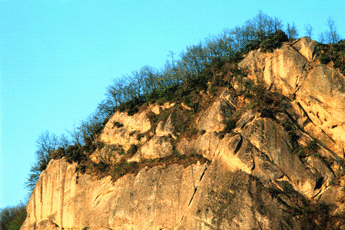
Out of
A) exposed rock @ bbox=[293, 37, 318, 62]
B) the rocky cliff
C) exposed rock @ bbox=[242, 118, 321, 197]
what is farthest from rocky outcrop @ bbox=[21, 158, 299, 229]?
exposed rock @ bbox=[293, 37, 318, 62]

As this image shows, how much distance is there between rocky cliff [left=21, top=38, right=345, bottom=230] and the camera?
37656 mm

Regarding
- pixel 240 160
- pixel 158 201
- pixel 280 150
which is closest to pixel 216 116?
pixel 240 160

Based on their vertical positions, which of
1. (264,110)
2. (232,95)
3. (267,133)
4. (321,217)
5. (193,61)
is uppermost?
(193,61)

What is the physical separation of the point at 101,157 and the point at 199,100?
16816mm

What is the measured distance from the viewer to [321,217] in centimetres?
3609

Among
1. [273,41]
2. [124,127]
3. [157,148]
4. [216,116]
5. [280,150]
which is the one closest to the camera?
[280,150]

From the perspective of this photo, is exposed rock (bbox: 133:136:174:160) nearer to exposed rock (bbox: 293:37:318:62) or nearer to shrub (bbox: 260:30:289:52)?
shrub (bbox: 260:30:289:52)

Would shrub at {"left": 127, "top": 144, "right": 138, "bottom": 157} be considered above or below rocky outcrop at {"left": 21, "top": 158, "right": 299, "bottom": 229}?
above

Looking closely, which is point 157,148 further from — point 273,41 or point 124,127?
point 273,41

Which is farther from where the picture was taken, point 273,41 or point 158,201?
point 273,41

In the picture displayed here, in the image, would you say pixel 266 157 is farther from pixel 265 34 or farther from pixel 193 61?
pixel 193 61

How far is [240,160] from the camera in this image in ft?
131

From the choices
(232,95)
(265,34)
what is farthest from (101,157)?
(265,34)

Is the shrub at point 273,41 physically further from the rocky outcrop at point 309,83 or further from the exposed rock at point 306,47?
the exposed rock at point 306,47
